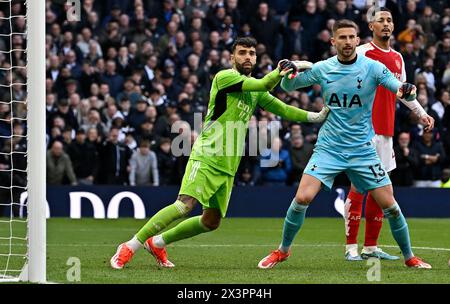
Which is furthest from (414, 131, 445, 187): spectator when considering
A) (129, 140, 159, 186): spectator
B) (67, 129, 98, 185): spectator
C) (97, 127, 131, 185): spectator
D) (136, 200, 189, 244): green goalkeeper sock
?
(136, 200, 189, 244): green goalkeeper sock

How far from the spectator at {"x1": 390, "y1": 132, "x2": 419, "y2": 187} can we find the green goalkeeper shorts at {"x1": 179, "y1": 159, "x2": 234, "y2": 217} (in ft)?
33.0

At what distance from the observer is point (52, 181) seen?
1952 centimetres

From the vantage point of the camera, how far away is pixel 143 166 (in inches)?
778

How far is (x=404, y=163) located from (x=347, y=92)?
9.94 m

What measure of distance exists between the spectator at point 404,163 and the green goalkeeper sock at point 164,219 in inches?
405

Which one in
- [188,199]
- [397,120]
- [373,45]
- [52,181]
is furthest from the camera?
[397,120]

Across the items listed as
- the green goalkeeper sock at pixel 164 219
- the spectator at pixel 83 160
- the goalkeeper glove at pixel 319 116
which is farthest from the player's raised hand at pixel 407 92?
the spectator at pixel 83 160

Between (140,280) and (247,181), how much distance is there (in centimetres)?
1067

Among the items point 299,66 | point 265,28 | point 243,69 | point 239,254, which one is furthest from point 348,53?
point 265,28

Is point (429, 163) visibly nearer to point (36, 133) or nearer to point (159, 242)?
point (159, 242)

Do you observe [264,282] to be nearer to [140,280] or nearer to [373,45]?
[140,280]

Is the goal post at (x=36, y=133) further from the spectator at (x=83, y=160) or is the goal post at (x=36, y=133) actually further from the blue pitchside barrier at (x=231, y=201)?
the spectator at (x=83, y=160)

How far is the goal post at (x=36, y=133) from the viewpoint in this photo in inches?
362
